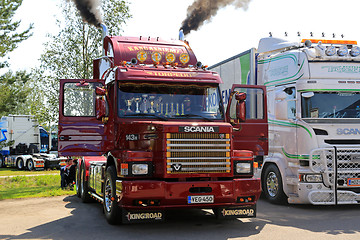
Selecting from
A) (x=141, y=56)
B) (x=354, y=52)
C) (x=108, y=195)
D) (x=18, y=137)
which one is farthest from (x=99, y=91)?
(x=18, y=137)

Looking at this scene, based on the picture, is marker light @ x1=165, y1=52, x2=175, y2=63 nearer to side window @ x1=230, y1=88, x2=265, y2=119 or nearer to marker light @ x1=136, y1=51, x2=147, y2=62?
marker light @ x1=136, y1=51, x2=147, y2=62

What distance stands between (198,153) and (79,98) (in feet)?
11.8

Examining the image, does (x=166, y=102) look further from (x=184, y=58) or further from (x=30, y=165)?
(x=30, y=165)

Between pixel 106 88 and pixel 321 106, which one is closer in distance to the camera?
pixel 106 88

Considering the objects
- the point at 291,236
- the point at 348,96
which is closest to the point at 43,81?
the point at 348,96

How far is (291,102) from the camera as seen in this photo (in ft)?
37.5

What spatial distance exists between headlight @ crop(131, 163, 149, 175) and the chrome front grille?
16.5 inches

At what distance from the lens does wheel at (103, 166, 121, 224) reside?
8.69 meters

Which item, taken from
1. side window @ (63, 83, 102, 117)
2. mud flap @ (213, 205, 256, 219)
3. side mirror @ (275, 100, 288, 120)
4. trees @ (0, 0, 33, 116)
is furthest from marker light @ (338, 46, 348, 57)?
trees @ (0, 0, 33, 116)

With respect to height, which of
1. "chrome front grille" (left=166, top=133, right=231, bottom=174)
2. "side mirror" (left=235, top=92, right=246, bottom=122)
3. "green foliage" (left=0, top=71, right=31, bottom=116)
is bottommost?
"chrome front grille" (left=166, top=133, right=231, bottom=174)

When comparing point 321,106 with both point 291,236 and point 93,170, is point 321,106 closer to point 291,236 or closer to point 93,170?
point 291,236

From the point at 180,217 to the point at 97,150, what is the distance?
237 centimetres

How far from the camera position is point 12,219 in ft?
32.8

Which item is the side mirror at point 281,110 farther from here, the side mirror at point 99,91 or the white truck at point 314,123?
the side mirror at point 99,91
